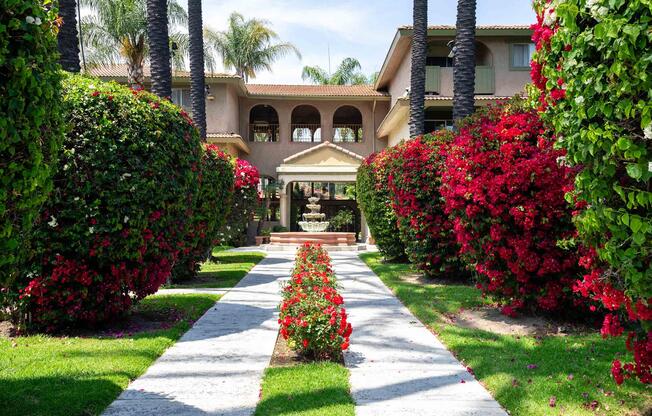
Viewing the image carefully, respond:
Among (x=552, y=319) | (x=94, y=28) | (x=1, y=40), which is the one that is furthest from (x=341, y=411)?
(x=94, y=28)

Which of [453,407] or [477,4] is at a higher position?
[477,4]

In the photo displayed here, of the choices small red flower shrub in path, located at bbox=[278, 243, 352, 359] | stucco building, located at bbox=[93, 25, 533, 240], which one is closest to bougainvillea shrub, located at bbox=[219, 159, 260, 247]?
stucco building, located at bbox=[93, 25, 533, 240]

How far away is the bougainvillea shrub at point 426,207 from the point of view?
36.9 feet

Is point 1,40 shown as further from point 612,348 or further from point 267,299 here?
point 267,299

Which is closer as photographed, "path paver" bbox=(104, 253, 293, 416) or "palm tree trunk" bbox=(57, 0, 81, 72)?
"path paver" bbox=(104, 253, 293, 416)

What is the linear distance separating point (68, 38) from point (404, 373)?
7684 mm

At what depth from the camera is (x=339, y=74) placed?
47.9 meters

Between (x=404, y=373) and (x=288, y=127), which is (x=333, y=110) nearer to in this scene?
(x=288, y=127)

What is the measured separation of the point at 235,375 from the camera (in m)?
5.26

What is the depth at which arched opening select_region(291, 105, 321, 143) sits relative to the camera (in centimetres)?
3222

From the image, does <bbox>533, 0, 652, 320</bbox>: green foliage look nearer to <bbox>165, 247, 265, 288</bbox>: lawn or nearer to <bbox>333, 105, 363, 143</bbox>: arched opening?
<bbox>165, 247, 265, 288</bbox>: lawn

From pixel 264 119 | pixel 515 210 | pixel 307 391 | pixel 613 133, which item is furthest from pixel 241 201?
pixel 264 119

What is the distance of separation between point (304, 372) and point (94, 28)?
28253 millimetres

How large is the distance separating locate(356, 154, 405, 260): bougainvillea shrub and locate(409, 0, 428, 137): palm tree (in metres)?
1.67
